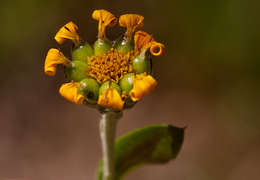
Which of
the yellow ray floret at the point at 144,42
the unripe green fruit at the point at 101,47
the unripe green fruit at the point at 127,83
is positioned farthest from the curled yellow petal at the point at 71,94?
the yellow ray floret at the point at 144,42

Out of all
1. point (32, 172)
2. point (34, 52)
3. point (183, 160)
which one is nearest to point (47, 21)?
point (34, 52)

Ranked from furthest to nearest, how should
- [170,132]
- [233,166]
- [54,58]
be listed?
[233,166]
[170,132]
[54,58]

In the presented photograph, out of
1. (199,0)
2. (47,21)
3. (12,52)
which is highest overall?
(199,0)

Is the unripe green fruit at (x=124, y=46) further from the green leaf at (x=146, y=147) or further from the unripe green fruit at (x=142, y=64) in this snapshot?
the green leaf at (x=146, y=147)

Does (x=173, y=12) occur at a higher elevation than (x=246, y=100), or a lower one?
higher

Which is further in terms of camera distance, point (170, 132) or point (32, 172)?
point (32, 172)

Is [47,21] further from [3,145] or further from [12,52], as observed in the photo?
[3,145]

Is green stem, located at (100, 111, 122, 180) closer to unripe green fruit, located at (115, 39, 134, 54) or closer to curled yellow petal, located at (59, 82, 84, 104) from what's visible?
curled yellow petal, located at (59, 82, 84, 104)

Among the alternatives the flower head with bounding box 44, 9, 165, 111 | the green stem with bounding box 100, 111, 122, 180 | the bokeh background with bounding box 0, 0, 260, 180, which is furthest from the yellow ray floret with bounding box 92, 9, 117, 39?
the bokeh background with bounding box 0, 0, 260, 180
